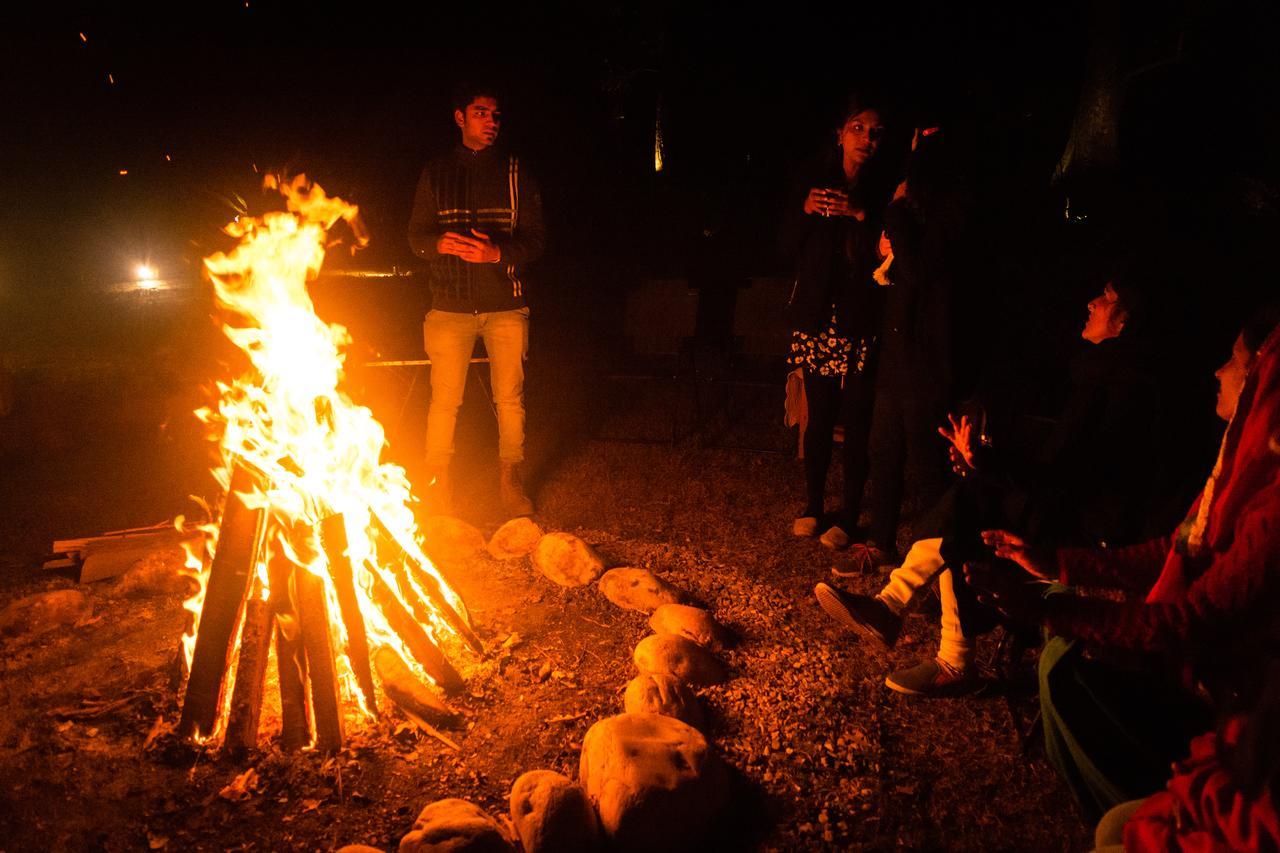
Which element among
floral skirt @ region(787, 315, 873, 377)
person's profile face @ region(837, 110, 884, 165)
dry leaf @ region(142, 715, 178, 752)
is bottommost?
dry leaf @ region(142, 715, 178, 752)

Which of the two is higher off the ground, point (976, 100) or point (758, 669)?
point (976, 100)

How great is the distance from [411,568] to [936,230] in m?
3.08

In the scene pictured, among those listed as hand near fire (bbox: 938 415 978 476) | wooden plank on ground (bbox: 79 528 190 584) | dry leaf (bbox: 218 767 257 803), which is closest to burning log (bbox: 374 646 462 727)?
dry leaf (bbox: 218 767 257 803)

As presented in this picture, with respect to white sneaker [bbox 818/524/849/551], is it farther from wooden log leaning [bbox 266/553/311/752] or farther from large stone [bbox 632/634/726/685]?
wooden log leaning [bbox 266/553/311/752]

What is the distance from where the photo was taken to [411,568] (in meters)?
3.41

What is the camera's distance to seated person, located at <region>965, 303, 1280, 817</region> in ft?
5.78

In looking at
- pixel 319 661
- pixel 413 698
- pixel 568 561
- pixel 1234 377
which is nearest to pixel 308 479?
pixel 319 661

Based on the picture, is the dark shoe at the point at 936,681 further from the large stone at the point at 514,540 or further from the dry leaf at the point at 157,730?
the dry leaf at the point at 157,730

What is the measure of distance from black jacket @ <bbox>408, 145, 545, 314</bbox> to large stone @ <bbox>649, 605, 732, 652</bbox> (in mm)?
2284

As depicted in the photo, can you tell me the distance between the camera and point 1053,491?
10.0 ft

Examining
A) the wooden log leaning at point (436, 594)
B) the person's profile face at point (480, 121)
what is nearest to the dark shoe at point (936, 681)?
the wooden log leaning at point (436, 594)

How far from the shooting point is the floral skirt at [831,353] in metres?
4.27

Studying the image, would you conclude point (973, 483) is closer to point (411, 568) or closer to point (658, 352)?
point (411, 568)

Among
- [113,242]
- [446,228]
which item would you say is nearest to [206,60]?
[446,228]
